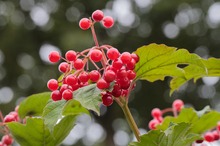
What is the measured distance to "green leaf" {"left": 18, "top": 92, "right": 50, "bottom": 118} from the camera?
3.41ft

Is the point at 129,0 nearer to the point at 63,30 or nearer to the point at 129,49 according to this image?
the point at 129,49

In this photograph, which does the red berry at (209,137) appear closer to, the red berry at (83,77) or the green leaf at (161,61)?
the green leaf at (161,61)

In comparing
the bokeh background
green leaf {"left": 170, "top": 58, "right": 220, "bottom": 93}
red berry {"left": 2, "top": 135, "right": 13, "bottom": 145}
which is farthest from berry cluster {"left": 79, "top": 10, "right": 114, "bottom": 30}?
the bokeh background

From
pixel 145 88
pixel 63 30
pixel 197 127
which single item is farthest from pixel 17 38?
pixel 197 127

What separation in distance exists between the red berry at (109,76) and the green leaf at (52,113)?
94mm

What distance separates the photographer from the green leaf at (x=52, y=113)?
741 millimetres

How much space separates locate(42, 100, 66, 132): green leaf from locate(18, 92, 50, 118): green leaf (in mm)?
252

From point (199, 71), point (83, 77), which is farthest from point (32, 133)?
point (199, 71)

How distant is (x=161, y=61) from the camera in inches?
33.6

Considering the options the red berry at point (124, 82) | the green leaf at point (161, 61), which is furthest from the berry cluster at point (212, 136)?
the red berry at point (124, 82)

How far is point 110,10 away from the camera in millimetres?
11164

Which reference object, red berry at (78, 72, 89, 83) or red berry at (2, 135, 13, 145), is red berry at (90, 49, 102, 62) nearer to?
red berry at (78, 72, 89, 83)

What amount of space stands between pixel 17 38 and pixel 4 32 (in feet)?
1.10

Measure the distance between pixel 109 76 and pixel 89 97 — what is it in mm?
51
